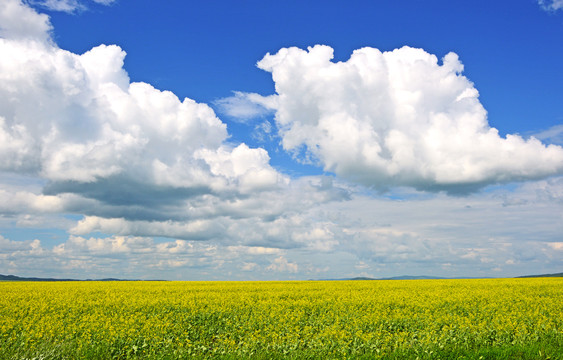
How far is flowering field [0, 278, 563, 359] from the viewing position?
12.3 m

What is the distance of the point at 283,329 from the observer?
15672 millimetres

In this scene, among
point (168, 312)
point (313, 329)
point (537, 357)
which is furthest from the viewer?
point (168, 312)

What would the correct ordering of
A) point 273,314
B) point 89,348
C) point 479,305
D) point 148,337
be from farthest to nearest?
1. point 479,305
2. point 273,314
3. point 148,337
4. point 89,348

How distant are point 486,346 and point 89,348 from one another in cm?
1349

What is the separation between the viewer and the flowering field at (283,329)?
1228cm

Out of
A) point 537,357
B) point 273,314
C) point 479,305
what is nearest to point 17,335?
point 273,314

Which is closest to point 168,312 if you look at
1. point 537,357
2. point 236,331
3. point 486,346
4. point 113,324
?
point 113,324

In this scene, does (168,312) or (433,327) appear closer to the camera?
(433,327)

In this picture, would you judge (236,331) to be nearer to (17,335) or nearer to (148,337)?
(148,337)

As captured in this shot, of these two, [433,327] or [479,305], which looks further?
[479,305]

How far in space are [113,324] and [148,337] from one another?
2797mm

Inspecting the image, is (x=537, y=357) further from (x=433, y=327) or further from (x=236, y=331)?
(x=236, y=331)

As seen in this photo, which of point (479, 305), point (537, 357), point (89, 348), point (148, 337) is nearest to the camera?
point (537, 357)

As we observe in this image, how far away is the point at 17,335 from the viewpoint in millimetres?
14773
